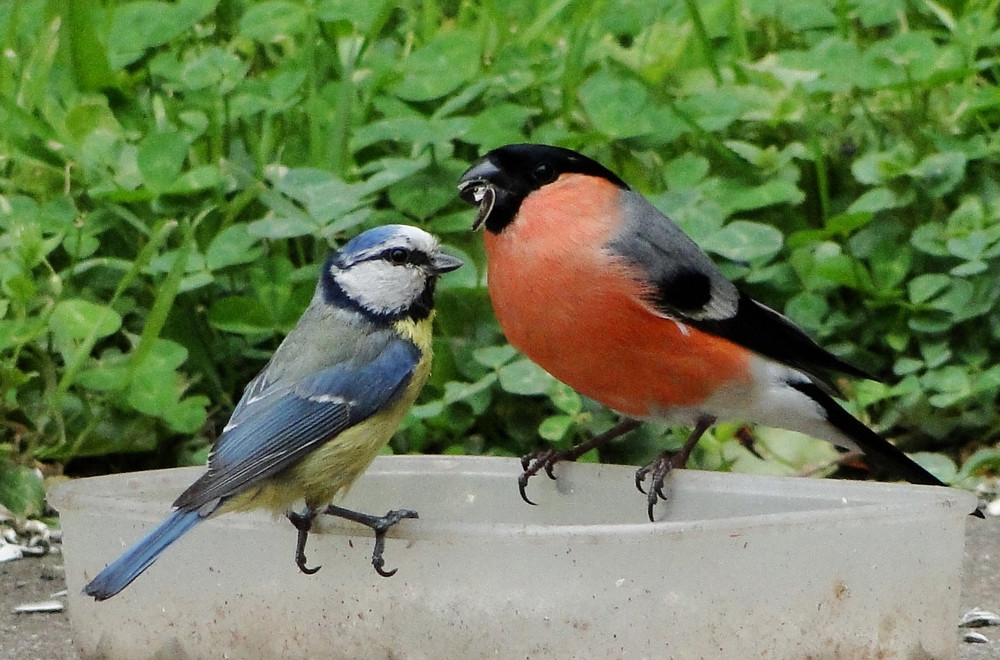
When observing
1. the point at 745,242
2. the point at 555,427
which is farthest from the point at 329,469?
the point at 745,242

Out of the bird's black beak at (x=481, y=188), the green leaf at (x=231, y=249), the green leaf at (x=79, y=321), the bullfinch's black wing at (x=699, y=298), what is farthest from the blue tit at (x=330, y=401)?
the green leaf at (x=231, y=249)

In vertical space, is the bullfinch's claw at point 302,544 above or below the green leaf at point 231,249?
above

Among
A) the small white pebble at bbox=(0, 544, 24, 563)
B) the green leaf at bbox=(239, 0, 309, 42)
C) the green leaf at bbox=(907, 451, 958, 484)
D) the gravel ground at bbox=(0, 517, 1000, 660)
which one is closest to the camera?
the gravel ground at bbox=(0, 517, 1000, 660)

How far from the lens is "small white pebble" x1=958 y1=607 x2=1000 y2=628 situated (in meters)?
3.21

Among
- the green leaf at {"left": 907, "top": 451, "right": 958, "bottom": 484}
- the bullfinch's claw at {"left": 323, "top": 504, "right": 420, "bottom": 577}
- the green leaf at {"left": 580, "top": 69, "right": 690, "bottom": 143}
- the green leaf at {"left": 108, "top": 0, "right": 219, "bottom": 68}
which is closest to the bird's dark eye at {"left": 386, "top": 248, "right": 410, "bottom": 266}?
the bullfinch's claw at {"left": 323, "top": 504, "right": 420, "bottom": 577}

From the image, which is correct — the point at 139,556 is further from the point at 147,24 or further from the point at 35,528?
the point at 147,24

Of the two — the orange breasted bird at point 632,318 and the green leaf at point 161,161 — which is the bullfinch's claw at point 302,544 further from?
the green leaf at point 161,161

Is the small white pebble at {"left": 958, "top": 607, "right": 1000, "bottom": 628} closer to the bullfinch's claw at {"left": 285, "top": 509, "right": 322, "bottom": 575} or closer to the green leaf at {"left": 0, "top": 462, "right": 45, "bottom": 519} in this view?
the bullfinch's claw at {"left": 285, "top": 509, "right": 322, "bottom": 575}

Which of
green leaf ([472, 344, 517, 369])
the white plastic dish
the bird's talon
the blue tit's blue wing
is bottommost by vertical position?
green leaf ([472, 344, 517, 369])

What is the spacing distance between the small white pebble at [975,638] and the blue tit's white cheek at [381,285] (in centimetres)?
130

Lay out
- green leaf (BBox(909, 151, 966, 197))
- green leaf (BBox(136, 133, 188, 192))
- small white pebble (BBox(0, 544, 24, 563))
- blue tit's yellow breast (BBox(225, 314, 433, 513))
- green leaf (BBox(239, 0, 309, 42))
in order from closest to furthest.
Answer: blue tit's yellow breast (BBox(225, 314, 433, 513)) < small white pebble (BBox(0, 544, 24, 563)) < green leaf (BBox(136, 133, 188, 192)) < green leaf (BBox(909, 151, 966, 197)) < green leaf (BBox(239, 0, 309, 42))

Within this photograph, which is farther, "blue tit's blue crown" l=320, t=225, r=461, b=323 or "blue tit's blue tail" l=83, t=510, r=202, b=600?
"blue tit's blue crown" l=320, t=225, r=461, b=323

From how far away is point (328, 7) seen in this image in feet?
15.2

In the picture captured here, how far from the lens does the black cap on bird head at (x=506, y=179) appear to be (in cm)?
326
